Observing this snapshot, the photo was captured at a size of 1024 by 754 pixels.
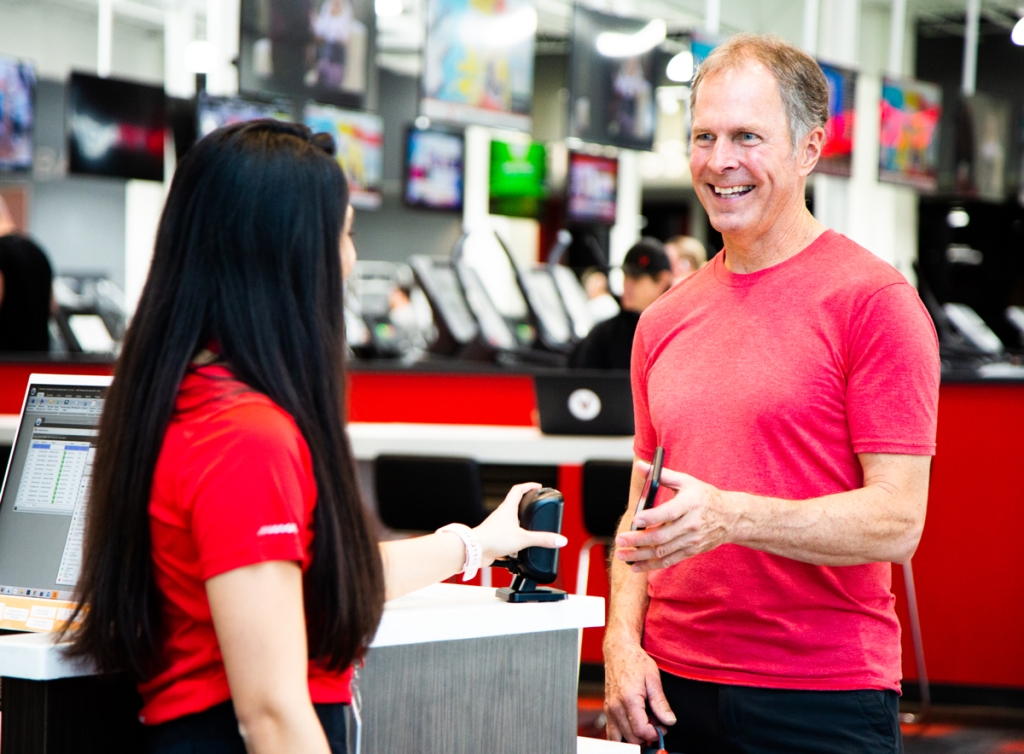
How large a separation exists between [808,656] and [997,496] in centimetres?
355

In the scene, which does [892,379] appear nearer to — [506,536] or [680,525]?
[680,525]

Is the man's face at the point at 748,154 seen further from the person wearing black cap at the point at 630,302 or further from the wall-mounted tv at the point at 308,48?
the wall-mounted tv at the point at 308,48

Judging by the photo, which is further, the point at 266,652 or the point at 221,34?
the point at 221,34

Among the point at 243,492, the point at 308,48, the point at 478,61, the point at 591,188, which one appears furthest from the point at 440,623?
the point at 591,188

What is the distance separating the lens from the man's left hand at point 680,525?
4.93ft

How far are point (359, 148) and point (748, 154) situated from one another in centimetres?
819

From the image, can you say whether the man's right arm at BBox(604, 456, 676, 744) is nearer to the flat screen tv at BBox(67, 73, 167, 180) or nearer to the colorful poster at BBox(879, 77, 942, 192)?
the flat screen tv at BBox(67, 73, 167, 180)

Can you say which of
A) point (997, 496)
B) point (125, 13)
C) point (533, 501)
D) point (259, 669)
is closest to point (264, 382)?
point (259, 669)

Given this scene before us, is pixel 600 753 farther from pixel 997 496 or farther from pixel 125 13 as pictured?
pixel 125 13

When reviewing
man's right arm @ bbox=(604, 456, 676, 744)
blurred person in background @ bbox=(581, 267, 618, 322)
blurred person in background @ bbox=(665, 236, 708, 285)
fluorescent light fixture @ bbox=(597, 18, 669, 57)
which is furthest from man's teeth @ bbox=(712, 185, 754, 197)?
blurred person in background @ bbox=(581, 267, 618, 322)

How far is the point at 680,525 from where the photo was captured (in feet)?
4.98

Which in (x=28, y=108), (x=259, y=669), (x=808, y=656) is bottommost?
(x=808, y=656)

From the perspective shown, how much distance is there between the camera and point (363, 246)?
16.7 meters

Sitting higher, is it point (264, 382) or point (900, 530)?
point (264, 382)
